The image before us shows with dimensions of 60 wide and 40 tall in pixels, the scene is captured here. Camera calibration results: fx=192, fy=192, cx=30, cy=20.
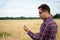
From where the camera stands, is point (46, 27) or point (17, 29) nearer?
point (46, 27)

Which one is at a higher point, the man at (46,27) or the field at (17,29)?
the man at (46,27)

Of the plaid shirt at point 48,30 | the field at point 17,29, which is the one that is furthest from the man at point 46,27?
the field at point 17,29

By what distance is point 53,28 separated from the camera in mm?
1393

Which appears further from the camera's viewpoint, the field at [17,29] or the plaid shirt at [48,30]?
the field at [17,29]

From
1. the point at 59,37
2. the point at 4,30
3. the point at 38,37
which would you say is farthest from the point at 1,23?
the point at 38,37

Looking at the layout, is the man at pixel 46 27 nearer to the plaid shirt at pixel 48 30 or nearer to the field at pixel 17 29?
the plaid shirt at pixel 48 30

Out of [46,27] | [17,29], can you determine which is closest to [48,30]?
[46,27]

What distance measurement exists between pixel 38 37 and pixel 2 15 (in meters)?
2.32

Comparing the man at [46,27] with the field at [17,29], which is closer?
the man at [46,27]

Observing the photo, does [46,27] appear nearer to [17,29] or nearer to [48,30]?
[48,30]

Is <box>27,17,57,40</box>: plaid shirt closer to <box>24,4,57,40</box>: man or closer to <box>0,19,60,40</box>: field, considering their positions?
<box>24,4,57,40</box>: man

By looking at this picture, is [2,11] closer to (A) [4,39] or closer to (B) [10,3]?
(B) [10,3]

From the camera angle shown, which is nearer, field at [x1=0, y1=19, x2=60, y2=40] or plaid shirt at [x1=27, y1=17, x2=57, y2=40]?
plaid shirt at [x1=27, y1=17, x2=57, y2=40]

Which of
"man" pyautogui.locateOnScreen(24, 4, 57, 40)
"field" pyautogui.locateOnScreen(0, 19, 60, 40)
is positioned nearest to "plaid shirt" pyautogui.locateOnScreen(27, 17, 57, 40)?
"man" pyautogui.locateOnScreen(24, 4, 57, 40)
